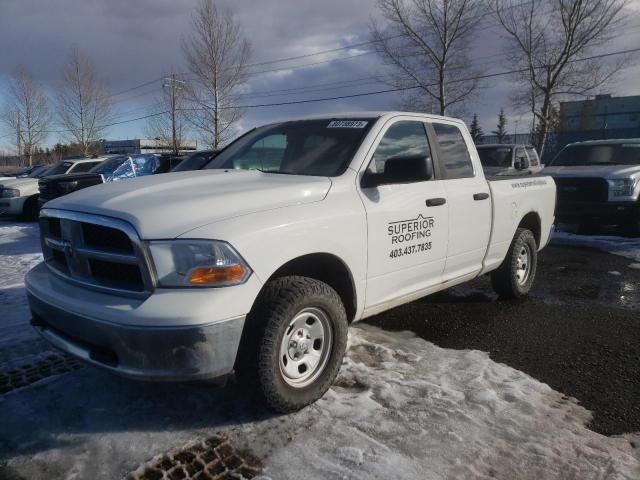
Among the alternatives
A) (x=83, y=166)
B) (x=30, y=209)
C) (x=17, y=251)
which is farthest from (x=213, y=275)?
(x=83, y=166)

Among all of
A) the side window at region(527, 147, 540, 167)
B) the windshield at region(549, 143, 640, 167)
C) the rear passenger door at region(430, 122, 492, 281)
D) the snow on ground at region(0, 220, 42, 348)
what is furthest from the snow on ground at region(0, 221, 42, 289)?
the side window at region(527, 147, 540, 167)

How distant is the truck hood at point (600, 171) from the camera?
8.90m

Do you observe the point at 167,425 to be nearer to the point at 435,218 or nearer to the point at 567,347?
the point at 435,218

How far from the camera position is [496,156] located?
13.0m

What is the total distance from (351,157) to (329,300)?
40.7 inches

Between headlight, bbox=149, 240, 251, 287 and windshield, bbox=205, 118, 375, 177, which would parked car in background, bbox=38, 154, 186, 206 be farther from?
headlight, bbox=149, 240, 251, 287

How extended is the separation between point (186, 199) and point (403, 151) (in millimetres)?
1844

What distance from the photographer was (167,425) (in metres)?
2.79

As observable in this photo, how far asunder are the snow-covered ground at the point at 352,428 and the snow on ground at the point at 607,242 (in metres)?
5.63

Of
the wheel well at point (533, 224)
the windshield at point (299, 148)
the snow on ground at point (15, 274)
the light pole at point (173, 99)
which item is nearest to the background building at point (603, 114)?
the light pole at point (173, 99)

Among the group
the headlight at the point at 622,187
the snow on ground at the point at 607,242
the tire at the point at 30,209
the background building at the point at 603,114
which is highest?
the background building at the point at 603,114

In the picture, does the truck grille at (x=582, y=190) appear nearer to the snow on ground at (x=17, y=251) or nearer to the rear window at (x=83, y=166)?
the snow on ground at (x=17, y=251)

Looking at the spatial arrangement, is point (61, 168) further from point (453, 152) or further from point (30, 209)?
point (453, 152)

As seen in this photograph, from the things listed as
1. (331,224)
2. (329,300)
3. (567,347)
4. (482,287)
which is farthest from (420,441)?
(482,287)
